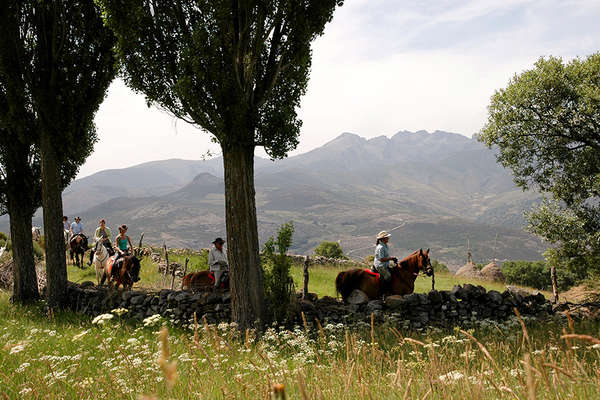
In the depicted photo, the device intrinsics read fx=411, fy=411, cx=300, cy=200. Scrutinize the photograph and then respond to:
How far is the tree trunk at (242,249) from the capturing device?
32.8ft

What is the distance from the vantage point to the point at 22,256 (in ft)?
49.1

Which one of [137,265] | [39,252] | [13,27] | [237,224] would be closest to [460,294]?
[237,224]

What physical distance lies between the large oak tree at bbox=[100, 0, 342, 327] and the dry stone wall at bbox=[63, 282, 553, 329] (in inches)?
80.5

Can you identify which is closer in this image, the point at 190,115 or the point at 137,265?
Result: the point at 190,115

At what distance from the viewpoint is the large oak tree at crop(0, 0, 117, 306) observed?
13.2 m

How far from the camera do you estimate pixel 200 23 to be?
941 centimetres

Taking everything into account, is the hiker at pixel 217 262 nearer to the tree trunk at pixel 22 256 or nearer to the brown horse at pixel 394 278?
the brown horse at pixel 394 278

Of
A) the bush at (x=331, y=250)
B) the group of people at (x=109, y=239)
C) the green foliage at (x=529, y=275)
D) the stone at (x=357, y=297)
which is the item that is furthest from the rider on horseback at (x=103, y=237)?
the green foliage at (x=529, y=275)

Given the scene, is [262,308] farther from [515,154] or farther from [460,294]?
[515,154]

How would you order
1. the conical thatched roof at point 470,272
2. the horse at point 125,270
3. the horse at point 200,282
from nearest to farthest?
the horse at point 200,282 → the horse at point 125,270 → the conical thatched roof at point 470,272

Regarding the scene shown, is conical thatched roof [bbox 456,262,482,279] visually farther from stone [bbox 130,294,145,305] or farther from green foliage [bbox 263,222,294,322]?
stone [bbox 130,294,145,305]

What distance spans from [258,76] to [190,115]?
199 centimetres

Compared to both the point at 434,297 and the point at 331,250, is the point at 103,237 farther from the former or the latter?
the point at 331,250

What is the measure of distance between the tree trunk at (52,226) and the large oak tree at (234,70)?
16.7ft
